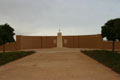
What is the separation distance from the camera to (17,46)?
33719mm

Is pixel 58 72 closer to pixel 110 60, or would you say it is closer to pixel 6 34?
pixel 110 60

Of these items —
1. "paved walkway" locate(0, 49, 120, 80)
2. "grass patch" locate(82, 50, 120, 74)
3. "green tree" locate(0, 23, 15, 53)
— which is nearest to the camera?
"paved walkway" locate(0, 49, 120, 80)

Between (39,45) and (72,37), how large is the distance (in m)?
7.26

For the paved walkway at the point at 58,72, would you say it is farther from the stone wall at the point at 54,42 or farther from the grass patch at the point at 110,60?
the stone wall at the point at 54,42

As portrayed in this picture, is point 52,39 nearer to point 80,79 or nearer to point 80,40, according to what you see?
point 80,40

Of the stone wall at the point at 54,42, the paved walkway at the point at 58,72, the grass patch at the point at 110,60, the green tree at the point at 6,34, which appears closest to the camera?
the paved walkway at the point at 58,72

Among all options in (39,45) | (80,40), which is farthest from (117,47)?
(39,45)

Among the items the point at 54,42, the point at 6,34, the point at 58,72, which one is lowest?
the point at 58,72

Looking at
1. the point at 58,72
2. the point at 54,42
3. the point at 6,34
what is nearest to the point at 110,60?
the point at 58,72

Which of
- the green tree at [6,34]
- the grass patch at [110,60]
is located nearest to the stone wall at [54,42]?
the green tree at [6,34]

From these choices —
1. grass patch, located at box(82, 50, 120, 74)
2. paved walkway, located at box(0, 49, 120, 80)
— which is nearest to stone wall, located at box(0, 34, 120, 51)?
grass patch, located at box(82, 50, 120, 74)

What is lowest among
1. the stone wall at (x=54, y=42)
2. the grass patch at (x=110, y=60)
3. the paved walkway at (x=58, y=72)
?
the paved walkway at (x=58, y=72)

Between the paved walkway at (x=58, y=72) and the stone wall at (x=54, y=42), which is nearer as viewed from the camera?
the paved walkway at (x=58, y=72)

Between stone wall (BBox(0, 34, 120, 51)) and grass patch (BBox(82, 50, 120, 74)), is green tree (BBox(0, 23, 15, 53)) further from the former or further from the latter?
grass patch (BBox(82, 50, 120, 74))
